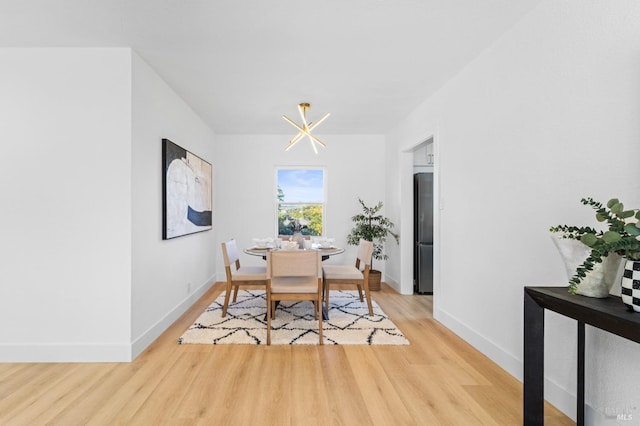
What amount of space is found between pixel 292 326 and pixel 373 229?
2.31 meters

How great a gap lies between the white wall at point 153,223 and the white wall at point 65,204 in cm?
10

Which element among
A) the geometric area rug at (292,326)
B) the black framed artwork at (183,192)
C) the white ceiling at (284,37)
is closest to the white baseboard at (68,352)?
the geometric area rug at (292,326)

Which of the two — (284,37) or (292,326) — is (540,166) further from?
(292,326)

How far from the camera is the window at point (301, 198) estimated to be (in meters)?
5.89

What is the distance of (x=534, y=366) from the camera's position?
5.55 ft

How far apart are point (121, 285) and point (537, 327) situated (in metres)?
2.91

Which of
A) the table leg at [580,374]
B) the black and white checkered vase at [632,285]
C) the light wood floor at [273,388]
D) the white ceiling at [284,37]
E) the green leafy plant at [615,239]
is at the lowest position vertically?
the light wood floor at [273,388]

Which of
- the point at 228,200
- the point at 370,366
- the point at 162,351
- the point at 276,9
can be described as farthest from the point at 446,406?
the point at 228,200

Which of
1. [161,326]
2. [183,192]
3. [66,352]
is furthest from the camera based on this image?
[183,192]

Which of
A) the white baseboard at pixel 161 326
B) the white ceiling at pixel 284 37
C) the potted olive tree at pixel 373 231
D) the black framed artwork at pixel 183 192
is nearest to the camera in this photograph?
the white ceiling at pixel 284 37

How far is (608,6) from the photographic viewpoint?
1.71 metres

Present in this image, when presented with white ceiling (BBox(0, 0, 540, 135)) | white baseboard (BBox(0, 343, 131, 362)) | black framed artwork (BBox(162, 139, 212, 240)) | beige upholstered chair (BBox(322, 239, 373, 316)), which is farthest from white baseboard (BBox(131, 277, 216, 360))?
white ceiling (BBox(0, 0, 540, 135))

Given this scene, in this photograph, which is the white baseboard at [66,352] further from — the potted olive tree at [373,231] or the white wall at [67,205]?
the potted olive tree at [373,231]

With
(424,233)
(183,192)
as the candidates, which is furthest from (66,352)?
(424,233)
